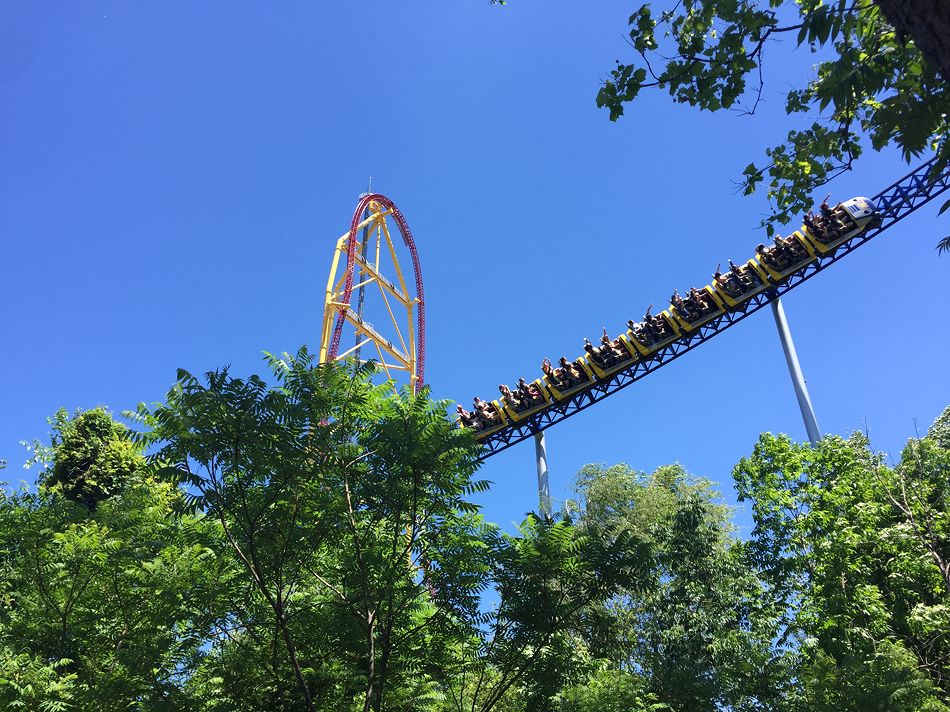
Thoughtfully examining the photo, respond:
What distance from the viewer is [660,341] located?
27766 mm

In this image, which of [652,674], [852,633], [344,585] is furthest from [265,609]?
[852,633]

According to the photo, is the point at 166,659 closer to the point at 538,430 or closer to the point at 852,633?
the point at 852,633

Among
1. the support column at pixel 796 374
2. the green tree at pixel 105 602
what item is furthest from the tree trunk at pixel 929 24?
the support column at pixel 796 374

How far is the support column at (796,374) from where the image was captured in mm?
24000

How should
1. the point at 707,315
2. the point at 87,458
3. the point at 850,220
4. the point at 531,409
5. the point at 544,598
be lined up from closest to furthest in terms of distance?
the point at 544,598, the point at 87,458, the point at 850,220, the point at 707,315, the point at 531,409

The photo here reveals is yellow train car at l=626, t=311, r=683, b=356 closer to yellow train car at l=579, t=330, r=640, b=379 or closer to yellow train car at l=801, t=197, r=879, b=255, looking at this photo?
yellow train car at l=579, t=330, r=640, b=379

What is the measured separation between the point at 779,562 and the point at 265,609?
1024 cm

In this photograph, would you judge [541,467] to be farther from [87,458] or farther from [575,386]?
[87,458]

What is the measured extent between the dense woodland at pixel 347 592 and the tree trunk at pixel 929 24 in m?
5.84

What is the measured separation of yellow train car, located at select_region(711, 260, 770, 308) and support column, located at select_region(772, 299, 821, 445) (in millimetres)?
850

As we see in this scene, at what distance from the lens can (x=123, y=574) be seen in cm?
1071

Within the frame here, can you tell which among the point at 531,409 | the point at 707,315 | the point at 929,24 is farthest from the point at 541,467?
the point at 929,24

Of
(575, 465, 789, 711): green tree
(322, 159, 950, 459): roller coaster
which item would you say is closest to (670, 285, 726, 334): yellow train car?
(322, 159, 950, 459): roller coaster

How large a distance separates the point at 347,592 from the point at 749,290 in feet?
75.6
